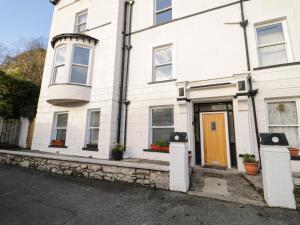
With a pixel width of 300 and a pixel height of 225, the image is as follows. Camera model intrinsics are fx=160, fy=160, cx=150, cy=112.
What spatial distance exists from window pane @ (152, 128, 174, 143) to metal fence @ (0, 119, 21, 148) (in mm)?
8978

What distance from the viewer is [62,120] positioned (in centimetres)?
855

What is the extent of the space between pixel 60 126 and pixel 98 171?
457 cm

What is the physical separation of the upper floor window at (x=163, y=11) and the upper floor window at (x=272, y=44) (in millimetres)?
3957

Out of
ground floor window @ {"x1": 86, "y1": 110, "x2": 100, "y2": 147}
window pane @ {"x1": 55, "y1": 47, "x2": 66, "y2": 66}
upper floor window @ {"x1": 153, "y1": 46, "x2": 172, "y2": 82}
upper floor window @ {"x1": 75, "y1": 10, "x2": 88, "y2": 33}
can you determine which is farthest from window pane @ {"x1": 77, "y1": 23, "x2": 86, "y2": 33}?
ground floor window @ {"x1": 86, "y1": 110, "x2": 100, "y2": 147}

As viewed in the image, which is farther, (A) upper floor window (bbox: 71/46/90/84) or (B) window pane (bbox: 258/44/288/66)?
(A) upper floor window (bbox: 71/46/90/84)

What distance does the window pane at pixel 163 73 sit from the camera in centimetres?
718

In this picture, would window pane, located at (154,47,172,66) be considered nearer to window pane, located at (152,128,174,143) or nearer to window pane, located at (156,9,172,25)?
window pane, located at (156,9,172,25)

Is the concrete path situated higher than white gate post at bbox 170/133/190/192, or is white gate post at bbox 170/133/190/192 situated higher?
white gate post at bbox 170/133/190/192

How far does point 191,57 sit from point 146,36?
2654 millimetres

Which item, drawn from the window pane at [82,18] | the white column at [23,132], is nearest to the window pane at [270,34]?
the window pane at [82,18]

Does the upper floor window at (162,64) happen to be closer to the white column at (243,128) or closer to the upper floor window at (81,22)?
the white column at (243,128)

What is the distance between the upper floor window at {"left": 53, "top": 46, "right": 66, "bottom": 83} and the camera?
8180 mm

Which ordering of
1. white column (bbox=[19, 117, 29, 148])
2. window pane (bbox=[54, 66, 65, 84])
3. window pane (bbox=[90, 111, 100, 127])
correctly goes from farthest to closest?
white column (bbox=[19, 117, 29, 148])
window pane (bbox=[54, 66, 65, 84])
window pane (bbox=[90, 111, 100, 127])

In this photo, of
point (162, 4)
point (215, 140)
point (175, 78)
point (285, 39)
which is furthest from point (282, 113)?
point (162, 4)
